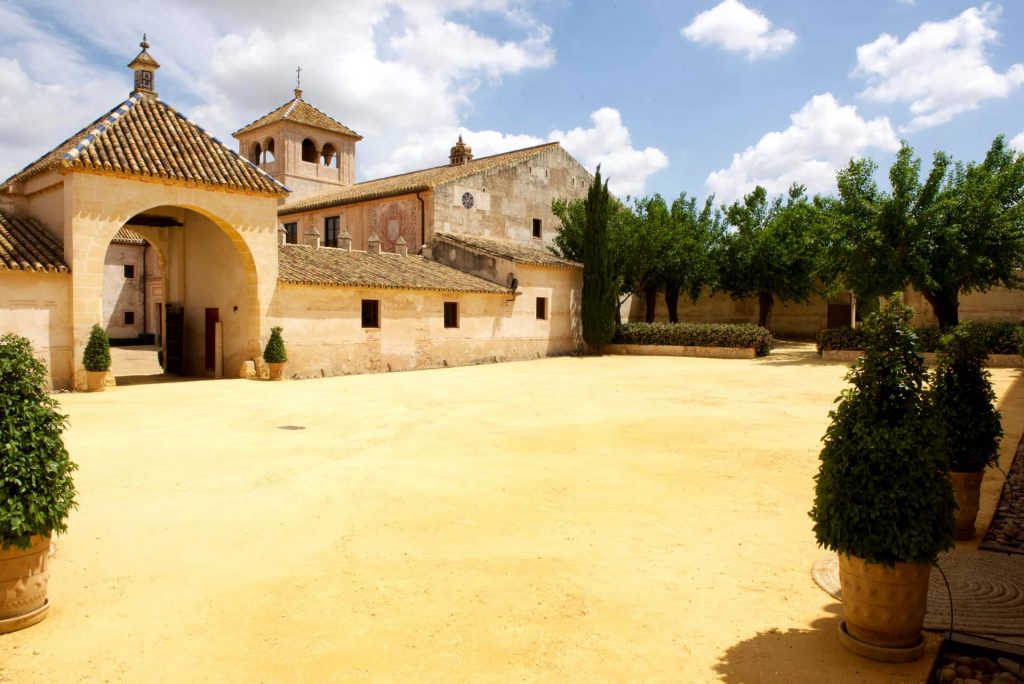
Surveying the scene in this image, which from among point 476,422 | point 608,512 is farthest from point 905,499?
point 476,422

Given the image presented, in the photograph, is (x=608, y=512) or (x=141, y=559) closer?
(x=141, y=559)

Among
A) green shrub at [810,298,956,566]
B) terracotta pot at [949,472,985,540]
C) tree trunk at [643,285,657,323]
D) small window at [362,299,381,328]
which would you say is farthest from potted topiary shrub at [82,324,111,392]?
tree trunk at [643,285,657,323]

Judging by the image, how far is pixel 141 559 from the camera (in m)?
5.59

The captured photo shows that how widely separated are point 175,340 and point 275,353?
5.53 meters

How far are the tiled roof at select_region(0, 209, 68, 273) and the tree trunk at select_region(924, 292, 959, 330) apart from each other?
90.7 feet

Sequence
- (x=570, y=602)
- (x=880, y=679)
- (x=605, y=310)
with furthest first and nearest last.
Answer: (x=605, y=310), (x=570, y=602), (x=880, y=679)

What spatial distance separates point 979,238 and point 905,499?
23.2 m

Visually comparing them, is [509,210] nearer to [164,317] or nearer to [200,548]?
[164,317]

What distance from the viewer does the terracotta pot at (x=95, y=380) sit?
17078 millimetres

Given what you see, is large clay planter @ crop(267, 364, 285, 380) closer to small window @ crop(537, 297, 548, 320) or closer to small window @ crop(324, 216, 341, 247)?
small window @ crop(537, 297, 548, 320)

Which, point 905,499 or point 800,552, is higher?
point 905,499

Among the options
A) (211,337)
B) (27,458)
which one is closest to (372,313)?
(211,337)

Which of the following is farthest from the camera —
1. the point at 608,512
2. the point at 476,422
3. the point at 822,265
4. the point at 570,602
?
the point at 822,265

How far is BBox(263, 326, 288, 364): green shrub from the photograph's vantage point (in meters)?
19.8
